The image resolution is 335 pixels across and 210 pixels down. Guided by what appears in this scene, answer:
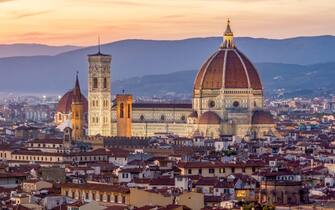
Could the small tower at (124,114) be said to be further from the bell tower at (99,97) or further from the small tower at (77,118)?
the small tower at (77,118)

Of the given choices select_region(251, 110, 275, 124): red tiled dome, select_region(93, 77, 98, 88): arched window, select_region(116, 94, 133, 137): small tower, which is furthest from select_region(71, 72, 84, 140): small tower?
select_region(251, 110, 275, 124): red tiled dome

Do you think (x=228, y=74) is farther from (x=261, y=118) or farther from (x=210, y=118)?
(x=261, y=118)

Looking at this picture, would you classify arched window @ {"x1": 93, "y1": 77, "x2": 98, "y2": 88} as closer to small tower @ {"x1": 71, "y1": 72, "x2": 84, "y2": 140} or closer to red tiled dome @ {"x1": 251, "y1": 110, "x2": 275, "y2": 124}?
small tower @ {"x1": 71, "y1": 72, "x2": 84, "y2": 140}

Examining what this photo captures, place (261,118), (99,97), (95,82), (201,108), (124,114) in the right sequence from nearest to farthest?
(261,118) → (201,108) → (124,114) → (99,97) → (95,82)

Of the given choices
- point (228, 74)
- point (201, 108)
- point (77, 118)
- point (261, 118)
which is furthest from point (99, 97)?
point (261, 118)

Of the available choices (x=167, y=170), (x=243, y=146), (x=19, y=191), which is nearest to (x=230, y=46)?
(x=243, y=146)

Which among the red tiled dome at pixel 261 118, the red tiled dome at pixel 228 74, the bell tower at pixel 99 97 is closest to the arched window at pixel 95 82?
the bell tower at pixel 99 97

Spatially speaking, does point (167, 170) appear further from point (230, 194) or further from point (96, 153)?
point (96, 153)
